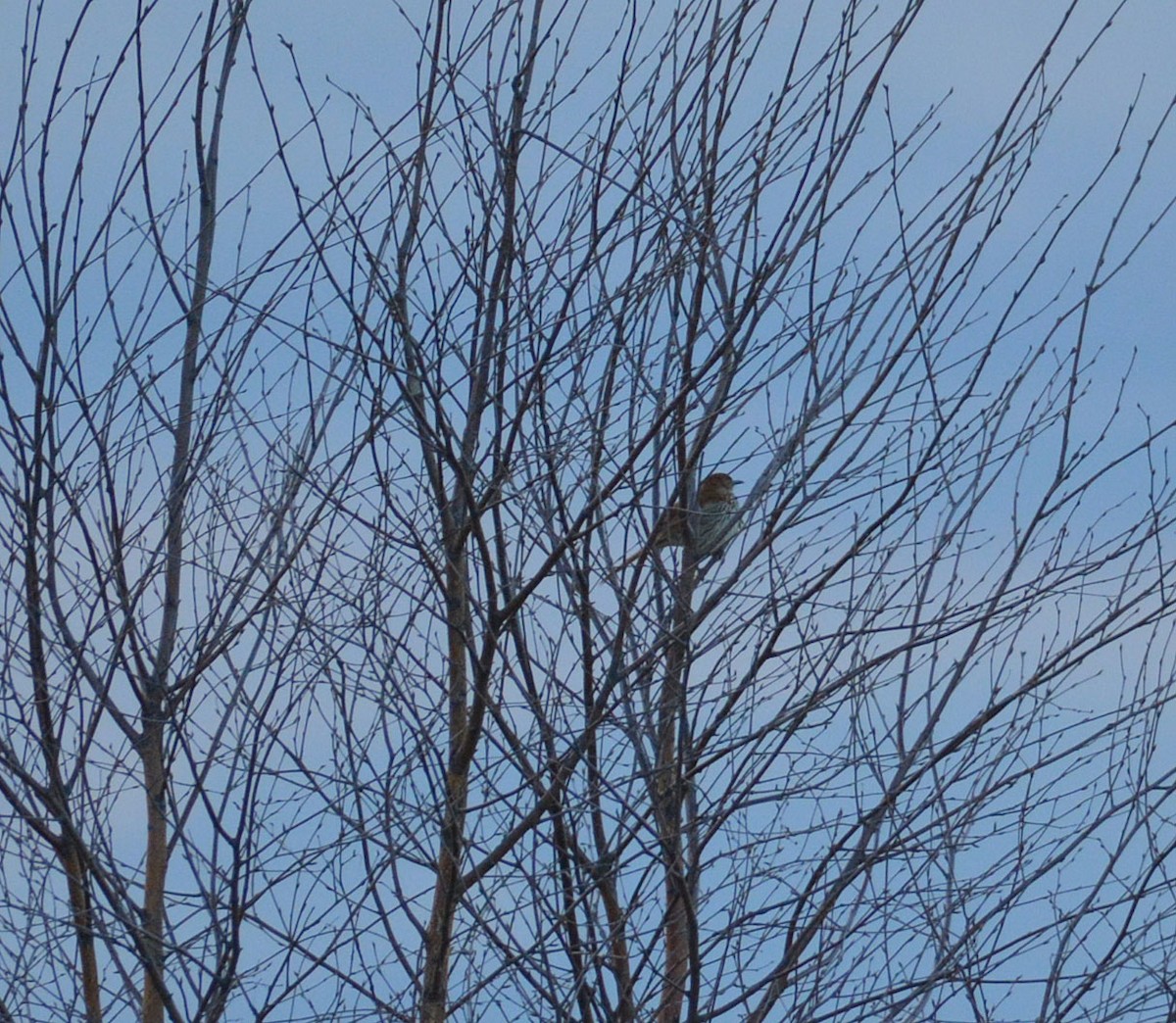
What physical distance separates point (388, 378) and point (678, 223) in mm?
720

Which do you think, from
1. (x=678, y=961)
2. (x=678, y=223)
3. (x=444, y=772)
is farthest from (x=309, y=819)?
(x=678, y=223)

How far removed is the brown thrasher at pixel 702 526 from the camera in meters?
3.71

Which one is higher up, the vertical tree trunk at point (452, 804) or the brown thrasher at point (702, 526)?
the brown thrasher at point (702, 526)

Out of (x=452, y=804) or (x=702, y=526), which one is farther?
(x=702, y=526)

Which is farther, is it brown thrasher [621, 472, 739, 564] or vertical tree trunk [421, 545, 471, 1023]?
brown thrasher [621, 472, 739, 564]

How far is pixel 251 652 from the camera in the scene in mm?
3752

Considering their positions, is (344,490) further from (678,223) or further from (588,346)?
(678,223)

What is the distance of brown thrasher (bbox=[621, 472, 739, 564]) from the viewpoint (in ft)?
12.2

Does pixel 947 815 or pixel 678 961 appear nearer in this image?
pixel 947 815

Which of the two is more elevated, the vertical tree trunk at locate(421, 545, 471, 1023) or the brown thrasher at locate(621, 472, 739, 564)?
the brown thrasher at locate(621, 472, 739, 564)

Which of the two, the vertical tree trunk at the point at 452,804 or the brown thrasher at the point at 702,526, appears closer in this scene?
the vertical tree trunk at the point at 452,804

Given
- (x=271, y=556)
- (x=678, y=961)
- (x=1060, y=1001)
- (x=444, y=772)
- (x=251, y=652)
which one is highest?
(x=271, y=556)

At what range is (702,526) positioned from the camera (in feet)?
13.6

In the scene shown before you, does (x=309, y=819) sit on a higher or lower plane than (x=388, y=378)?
lower
